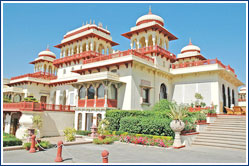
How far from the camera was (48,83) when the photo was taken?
29.7 metres

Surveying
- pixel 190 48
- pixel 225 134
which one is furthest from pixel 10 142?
pixel 190 48

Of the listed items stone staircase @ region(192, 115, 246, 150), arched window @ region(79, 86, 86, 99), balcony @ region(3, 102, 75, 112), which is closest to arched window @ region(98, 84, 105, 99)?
arched window @ region(79, 86, 86, 99)

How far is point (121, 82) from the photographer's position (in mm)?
19031

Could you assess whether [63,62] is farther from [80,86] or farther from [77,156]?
[77,156]

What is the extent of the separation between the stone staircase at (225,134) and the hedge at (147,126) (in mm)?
2390

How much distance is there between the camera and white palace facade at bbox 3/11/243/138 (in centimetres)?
1903

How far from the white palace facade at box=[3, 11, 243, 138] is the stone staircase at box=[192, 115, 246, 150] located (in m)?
4.61

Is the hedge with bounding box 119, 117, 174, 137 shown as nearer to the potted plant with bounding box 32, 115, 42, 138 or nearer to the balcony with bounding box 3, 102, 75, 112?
the potted plant with bounding box 32, 115, 42, 138

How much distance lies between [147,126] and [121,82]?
5902 millimetres

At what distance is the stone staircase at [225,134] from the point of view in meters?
13.0

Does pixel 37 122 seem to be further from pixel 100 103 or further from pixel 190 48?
pixel 190 48

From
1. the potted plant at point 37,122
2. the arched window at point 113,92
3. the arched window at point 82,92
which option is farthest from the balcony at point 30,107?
the arched window at point 113,92

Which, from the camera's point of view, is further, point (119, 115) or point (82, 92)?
point (82, 92)

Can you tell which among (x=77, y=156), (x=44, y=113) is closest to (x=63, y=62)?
(x=44, y=113)
